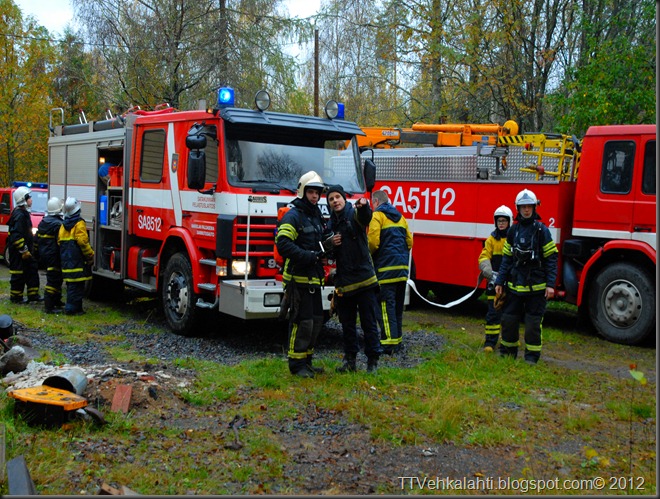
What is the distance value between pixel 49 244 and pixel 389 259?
591 centimetres

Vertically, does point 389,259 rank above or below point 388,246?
below

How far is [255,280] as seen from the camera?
8086 mm

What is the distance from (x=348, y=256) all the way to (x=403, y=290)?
161 cm

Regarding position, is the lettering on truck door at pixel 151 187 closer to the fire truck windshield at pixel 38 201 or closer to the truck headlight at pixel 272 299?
the truck headlight at pixel 272 299

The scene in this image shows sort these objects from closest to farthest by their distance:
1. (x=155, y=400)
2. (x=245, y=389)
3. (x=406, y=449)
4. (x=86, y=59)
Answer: (x=406, y=449) → (x=155, y=400) → (x=245, y=389) → (x=86, y=59)

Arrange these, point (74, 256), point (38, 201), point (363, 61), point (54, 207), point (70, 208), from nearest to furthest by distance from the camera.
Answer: point (74, 256)
point (70, 208)
point (54, 207)
point (38, 201)
point (363, 61)

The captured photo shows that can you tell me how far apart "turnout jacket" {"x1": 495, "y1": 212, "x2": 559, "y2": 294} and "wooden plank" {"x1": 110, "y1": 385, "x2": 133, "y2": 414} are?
4.07 m

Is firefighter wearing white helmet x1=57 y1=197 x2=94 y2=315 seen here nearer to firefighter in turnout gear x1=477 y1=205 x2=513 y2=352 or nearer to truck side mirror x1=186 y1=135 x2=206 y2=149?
truck side mirror x1=186 y1=135 x2=206 y2=149

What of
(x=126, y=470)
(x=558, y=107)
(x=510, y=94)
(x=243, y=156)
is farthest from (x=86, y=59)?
(x=126, y=470)

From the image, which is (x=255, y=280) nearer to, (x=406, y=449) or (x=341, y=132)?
(x=341, y=132)

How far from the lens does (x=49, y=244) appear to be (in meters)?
10.9

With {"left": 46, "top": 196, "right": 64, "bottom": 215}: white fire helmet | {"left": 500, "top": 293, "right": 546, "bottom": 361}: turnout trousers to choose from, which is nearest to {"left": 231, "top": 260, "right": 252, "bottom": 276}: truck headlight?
{"left": 500, "top": 293, "right": 546, "bottom": 361}: turnout trousers

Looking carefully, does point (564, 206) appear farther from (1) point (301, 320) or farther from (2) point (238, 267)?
(1) point (301, 320)

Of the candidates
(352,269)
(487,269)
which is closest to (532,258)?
(487,269)
